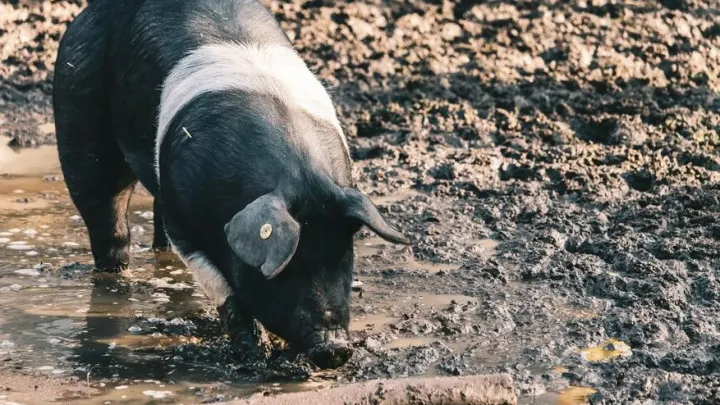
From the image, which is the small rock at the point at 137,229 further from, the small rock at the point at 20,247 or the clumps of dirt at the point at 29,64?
the clumps of dirt at the point at 29,64

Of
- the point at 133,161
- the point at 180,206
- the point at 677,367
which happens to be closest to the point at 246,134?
the point at 180,206

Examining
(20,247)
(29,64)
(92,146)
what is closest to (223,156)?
(92,146)

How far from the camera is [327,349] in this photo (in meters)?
4.73

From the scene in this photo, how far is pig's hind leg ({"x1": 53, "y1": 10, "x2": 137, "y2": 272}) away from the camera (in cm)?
599

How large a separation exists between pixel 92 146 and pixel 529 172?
2.72m

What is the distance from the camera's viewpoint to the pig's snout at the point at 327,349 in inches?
187

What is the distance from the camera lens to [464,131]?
8.45 meters

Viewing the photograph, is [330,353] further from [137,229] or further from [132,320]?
[137,229]

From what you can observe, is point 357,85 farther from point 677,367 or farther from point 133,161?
point 677,367

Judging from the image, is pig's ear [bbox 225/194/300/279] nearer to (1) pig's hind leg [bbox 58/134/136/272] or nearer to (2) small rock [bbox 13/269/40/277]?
(1) pig's hind leg [bbox 58/134/136/272]

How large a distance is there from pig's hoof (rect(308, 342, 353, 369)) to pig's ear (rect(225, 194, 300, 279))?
1.46 feet

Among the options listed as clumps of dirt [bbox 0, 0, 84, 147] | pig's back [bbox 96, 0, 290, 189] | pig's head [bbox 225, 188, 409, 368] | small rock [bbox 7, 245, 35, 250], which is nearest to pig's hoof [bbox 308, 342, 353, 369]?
pig's head [bbox 225, 188, 409, 368]

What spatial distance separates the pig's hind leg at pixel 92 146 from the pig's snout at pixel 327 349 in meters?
1.88

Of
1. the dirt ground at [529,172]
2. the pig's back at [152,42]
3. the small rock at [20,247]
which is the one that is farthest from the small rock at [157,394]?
the small rock at [20,247]
